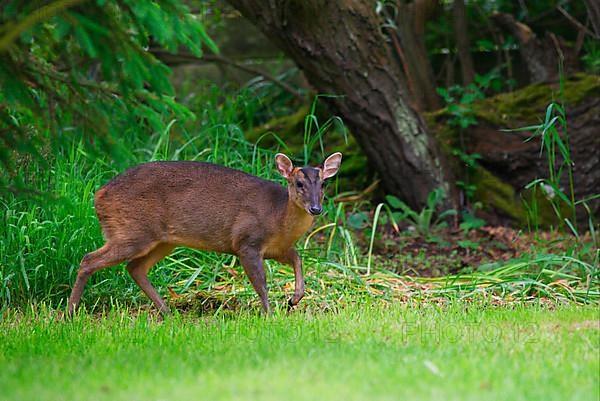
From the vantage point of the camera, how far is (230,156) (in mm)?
8109

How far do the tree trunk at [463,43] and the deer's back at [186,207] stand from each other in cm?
479

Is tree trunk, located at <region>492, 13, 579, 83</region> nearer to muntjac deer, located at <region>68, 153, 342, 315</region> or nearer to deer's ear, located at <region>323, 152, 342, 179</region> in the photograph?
deer's ear, located at <region>323, 152, 342, 179</region>

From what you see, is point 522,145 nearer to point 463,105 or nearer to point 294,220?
point 463,105

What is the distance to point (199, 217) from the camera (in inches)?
254

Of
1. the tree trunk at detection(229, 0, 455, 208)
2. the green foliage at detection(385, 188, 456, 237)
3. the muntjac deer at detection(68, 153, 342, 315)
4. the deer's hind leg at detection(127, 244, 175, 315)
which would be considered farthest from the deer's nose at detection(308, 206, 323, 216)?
the green foliage at detection(385, 188, 456, 237)

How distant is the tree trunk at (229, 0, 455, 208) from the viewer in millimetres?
7848

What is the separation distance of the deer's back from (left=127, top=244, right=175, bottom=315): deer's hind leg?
0.22m

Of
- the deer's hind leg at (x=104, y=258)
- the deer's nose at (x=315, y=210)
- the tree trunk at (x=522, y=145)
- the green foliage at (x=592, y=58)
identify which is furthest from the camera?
the green foliage at (x=592, y=58)

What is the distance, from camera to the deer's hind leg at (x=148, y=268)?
21.1ft

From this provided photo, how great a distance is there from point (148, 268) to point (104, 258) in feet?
1.35

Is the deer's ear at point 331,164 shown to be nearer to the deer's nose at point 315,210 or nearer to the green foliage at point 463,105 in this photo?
the deer's nose at point 315,210

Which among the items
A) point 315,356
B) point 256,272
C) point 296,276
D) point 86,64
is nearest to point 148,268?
point 256,272

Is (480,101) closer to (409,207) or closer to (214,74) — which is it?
(409,207)

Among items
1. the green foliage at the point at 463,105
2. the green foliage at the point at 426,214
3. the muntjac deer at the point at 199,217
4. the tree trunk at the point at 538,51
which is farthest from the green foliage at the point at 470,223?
the muntjac deer at the point at 199,217
